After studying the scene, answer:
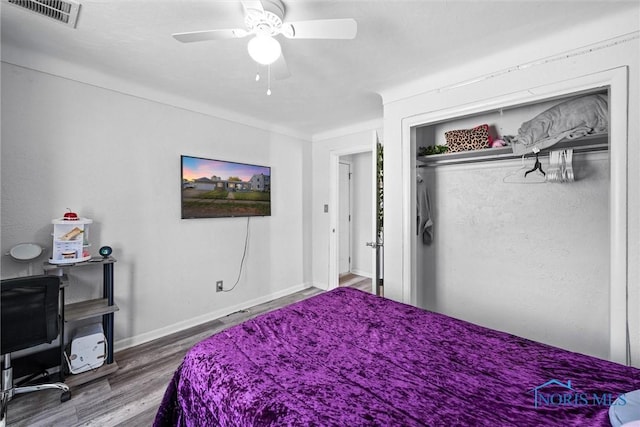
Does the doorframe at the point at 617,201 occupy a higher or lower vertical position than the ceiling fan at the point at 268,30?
lower

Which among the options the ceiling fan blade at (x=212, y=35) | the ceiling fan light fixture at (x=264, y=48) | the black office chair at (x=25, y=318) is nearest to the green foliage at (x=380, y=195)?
the ceiling fan light fixture at (x=264, y=48)

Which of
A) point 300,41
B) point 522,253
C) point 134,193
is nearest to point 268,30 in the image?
point 300,41

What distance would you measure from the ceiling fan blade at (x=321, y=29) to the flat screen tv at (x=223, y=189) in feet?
6.59

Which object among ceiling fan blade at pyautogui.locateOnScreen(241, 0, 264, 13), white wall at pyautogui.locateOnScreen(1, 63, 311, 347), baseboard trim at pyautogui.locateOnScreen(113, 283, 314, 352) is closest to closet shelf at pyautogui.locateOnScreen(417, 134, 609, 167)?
ceiling fan blade at pyautogui.locateOnScreen(241, 0, 264, 13)

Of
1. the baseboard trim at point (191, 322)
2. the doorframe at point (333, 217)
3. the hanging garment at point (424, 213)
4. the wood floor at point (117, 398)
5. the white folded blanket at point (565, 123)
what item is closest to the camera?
the wood floor at point (117, 398)

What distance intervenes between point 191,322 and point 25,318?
1512 mm

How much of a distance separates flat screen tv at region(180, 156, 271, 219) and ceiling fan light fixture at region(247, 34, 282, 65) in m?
1.87

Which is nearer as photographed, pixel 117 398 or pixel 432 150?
pixel 117 398

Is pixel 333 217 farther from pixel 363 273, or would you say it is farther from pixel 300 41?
pixel 300 41

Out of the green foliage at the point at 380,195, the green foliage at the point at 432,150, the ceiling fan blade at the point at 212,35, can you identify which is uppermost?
the ceiling fan blade at the point at 212,35

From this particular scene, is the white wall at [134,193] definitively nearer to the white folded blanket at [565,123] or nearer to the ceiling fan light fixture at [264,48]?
Answer: the ceiling fan light fixture at [264,48]

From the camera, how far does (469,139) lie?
8.16 ft

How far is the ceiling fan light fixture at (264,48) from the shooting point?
146cm

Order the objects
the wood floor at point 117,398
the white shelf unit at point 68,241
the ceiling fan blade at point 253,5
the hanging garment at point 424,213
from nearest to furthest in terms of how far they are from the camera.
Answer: the ceiling fan blade at point 253,5, the wood floor at point 117,398, the white shelf unit at point 68,241, the hanging garment at point 424,213
